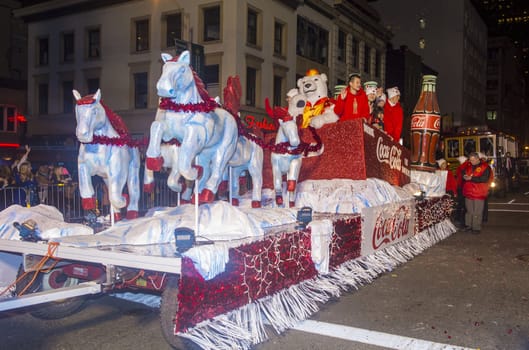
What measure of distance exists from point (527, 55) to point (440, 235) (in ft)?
286

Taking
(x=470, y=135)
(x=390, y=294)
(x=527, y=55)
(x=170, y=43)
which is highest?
(x=527, y=55)

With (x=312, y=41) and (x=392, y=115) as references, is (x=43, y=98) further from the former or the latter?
(x=392, y=115)

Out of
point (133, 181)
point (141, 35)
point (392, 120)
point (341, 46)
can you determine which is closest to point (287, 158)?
point (133, 181)

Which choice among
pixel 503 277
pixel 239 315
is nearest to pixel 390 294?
pixel 503 277

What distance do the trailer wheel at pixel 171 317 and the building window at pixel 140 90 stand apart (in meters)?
21.5

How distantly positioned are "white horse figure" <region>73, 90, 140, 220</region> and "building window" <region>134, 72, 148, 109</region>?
19.2m

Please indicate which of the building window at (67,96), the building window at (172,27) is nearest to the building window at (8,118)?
the building window at (67,96)

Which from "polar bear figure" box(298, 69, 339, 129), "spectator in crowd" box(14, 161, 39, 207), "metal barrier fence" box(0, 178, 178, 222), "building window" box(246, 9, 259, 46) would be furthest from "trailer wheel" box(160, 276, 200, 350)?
"building window" box(246, 9, 259, 46)

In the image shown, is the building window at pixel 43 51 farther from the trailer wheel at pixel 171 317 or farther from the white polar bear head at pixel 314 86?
the trailer wheel at pixel 171 317

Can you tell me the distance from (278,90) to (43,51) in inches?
528

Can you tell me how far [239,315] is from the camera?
4445mm

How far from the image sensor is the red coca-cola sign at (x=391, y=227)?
7621 millimetres

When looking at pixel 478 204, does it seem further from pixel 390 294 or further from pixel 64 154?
pixel 64 154

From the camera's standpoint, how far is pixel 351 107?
890 centimetres
